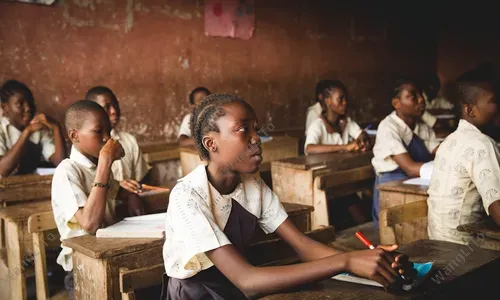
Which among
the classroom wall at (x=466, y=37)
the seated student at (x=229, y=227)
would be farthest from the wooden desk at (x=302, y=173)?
the classroom wall at (x=466, y=37)

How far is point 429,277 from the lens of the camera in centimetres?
139

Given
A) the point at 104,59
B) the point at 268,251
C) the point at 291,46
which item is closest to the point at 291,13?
the point at 291,46

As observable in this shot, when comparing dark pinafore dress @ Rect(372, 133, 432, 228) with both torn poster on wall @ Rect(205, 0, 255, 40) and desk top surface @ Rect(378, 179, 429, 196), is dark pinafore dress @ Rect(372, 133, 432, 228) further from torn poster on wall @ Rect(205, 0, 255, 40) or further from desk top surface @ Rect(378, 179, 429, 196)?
torn poster on wall @ Rect(205, 0, 255, 40)

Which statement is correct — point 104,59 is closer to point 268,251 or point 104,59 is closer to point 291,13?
point 291,13

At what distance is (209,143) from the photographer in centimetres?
156

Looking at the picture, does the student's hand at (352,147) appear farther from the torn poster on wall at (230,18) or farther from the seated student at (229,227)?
the seated student at (229,227)

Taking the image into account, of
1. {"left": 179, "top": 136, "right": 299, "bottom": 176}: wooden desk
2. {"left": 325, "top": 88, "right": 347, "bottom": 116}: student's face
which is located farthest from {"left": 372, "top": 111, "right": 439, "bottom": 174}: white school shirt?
{"left": 179, "top": 136, "right": 299, "bottom": 176}: wooden desk

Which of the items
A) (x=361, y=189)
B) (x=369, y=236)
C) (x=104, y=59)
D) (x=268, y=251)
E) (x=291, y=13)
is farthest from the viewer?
(x=291, y=13)

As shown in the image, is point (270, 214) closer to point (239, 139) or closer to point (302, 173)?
point (239, 139)

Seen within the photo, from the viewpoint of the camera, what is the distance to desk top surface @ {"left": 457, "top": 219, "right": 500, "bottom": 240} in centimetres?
184

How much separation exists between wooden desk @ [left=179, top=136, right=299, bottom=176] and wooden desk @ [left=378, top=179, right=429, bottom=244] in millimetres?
1664

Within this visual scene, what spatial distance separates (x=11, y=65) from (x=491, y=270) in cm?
373

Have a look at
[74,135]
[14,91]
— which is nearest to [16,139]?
[14,91]

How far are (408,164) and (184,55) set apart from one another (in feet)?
9.05
